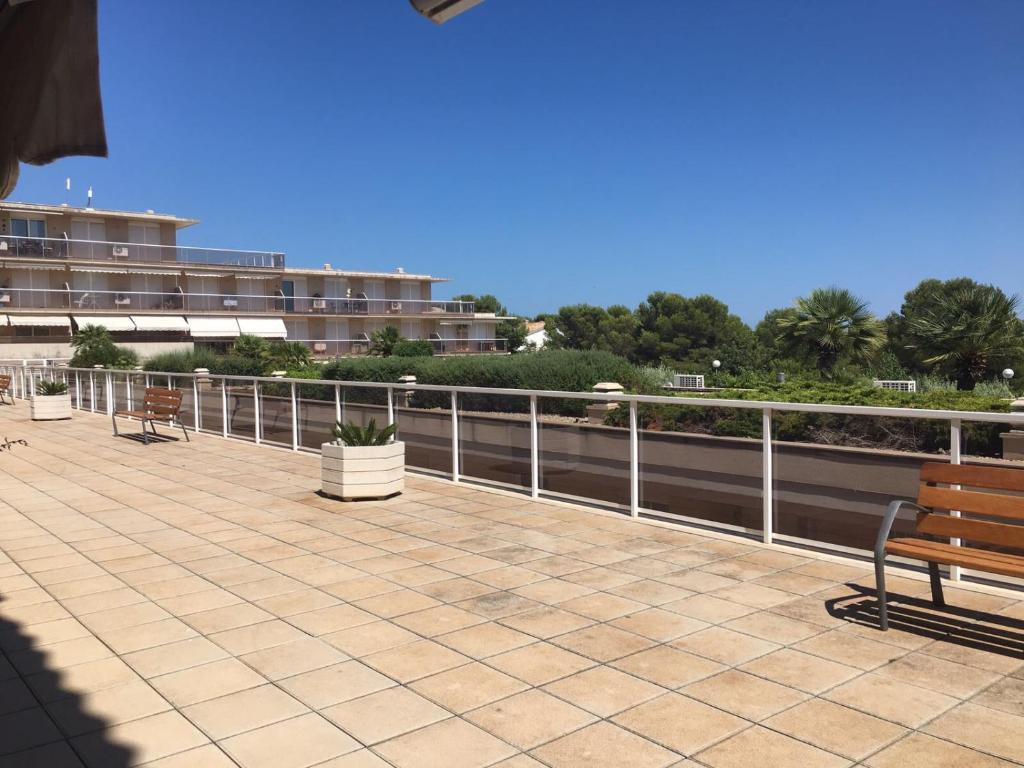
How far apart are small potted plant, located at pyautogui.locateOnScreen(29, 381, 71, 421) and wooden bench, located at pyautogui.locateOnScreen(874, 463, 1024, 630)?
17783 millimetres

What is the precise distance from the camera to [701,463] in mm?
6867

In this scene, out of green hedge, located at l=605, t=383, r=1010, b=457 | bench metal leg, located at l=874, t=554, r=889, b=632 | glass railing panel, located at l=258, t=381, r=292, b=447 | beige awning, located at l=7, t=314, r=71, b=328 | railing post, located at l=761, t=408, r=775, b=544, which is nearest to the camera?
bench metal leg, located at l=874, t=554, r=889, b=632

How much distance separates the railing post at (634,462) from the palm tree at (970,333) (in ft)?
69.3

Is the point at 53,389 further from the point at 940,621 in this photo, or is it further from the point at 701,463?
the point at 940,621

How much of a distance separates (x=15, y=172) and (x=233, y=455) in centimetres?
988

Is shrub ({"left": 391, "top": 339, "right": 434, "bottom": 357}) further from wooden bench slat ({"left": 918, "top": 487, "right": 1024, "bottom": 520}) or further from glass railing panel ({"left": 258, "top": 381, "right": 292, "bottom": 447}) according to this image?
wooden bench slat ({"left": 918, "top": 487, "right": 1024, "bottom": 520})

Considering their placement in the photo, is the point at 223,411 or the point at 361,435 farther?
the point at 223,411

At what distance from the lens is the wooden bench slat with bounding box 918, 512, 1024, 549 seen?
4191 millimetres

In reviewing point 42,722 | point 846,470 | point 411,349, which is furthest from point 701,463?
point 411,349

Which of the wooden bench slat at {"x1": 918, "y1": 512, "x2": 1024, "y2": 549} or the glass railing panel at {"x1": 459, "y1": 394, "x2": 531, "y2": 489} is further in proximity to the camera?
the glass railing panel at {"x1": 459, "y1": 394, "x2": 531, "y2": 489}

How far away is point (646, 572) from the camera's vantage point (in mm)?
5766

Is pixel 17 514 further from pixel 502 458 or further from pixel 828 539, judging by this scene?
pixel 828 539

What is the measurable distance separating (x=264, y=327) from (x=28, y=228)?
1547cm

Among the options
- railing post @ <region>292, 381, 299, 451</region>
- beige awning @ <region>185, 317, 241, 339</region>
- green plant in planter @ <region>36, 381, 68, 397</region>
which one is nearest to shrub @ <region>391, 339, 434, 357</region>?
beige awning @ <region>185, 317, 241, 339</region>
